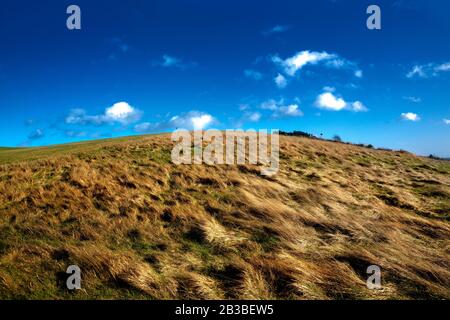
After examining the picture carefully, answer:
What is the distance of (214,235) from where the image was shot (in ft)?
25.2

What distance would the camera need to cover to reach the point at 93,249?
6652 millimetres

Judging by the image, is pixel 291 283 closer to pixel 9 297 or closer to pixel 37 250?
pixel 9 297

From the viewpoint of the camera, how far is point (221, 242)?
24.1ft

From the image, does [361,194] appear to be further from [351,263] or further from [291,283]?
[291,283]

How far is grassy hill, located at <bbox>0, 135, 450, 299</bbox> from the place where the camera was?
5566 millimetres

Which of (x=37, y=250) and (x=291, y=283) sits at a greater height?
(x=37, y=250)

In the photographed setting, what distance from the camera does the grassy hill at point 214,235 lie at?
5.57 m

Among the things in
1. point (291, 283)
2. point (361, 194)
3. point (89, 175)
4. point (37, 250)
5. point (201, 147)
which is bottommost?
point (291, 283)

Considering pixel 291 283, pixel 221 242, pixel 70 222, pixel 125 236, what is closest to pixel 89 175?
pixel 70 222

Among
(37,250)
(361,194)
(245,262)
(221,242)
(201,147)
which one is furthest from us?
(201,147)

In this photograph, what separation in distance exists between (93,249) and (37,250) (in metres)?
1.29

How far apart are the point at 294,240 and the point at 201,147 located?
48.8 feet
